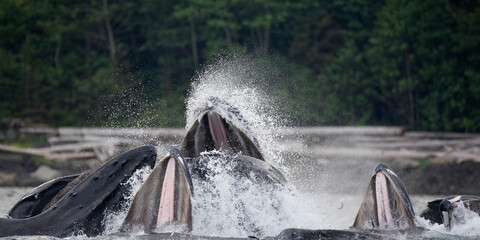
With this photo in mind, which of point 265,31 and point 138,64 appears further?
point 265,31

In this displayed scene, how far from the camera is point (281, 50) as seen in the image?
33.5 meters

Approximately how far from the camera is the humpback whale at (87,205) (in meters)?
8.49

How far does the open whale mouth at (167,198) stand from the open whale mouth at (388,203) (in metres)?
2.09

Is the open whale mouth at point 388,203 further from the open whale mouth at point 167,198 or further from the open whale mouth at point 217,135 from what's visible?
the open whale mouth at point 167,198

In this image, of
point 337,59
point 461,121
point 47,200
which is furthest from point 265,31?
point 47,200

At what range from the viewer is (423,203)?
762 inches

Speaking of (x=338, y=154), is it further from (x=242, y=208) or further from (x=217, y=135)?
(x=242, y=208)

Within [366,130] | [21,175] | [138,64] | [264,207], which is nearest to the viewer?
[264,207]

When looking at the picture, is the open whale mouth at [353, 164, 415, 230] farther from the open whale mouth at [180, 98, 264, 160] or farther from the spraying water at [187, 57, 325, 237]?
the open whale mouth at [180, 98, 264, 160]

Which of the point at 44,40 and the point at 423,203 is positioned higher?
the point at 44,40

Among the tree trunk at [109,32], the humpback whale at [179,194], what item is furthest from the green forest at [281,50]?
the humpback whale at [179,194]

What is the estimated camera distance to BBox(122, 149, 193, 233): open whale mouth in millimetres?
8281

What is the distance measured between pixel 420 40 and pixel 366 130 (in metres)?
8.04

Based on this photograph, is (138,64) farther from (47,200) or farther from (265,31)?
(47,200)
